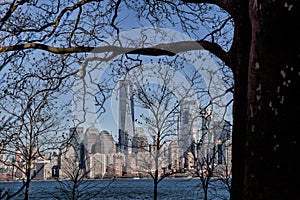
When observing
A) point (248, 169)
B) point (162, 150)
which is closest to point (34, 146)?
point (162, 150)

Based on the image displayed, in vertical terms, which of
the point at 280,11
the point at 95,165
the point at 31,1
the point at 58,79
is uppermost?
the point at 31,1

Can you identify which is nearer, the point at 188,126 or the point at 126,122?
the point at 126,122

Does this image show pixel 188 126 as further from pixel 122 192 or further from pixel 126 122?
pixel 122 192

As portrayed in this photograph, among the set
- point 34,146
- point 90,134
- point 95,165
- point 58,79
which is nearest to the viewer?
point 58,79

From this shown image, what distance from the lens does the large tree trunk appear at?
5.60ft

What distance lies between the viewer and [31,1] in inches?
197

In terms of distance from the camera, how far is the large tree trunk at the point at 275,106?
5.60 feet

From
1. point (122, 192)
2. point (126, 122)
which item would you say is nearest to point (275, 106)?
point (126, 122)

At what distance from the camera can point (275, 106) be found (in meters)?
1.78

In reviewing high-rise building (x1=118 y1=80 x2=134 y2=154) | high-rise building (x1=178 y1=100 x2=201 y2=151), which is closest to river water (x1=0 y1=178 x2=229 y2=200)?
high-rise building (x1=118 y1=80 x2=134 y2=154)

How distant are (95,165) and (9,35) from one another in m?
7.60

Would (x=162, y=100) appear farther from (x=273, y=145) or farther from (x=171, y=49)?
(x=273, y=145)

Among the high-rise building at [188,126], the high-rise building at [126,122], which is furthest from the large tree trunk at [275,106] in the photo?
the high-rise building at [188,126]

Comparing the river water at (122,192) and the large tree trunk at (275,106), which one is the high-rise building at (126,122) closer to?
the river water at (122,192)
